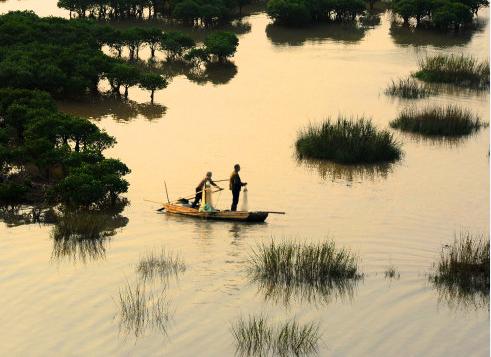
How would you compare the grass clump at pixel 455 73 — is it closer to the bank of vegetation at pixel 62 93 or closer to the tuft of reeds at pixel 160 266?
the bank of vegetation at pixel 62 93

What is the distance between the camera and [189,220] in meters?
24.0

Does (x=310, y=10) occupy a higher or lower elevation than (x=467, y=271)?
higher

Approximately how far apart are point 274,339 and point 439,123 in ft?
62.0

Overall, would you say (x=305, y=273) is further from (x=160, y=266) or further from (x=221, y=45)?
(x=221, y=45)

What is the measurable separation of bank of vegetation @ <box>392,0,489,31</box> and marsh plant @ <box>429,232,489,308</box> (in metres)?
35.4

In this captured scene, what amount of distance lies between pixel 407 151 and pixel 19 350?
18.0m

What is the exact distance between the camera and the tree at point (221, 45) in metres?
44.7

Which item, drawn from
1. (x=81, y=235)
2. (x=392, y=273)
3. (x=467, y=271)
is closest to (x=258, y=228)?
(x=81, y=235)

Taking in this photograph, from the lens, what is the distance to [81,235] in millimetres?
22172

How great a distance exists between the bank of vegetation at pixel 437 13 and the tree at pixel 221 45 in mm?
13081

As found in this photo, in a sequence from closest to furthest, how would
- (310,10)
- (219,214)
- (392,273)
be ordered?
(392,273) < (219,214) < (310,10)

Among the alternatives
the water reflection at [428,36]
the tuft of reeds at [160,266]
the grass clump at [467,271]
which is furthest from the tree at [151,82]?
the grass clump at [467,271]

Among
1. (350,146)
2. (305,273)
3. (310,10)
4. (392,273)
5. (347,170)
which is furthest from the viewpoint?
(310,10)

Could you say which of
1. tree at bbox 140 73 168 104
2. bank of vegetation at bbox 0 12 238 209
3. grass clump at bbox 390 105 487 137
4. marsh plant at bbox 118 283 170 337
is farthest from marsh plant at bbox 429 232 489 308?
tree at bbox 140 73 168 104
